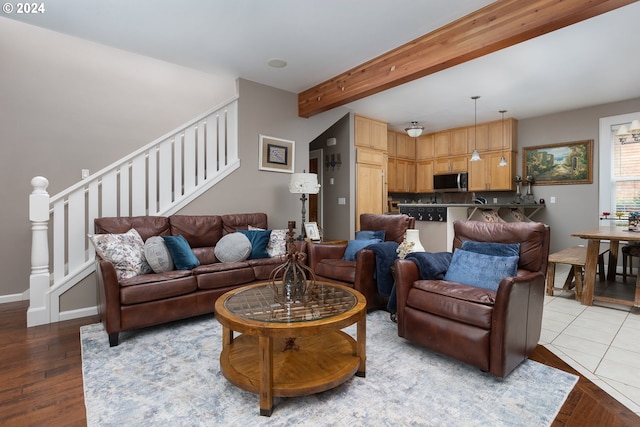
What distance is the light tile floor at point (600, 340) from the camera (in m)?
1.94

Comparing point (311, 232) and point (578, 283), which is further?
point (311, 232)

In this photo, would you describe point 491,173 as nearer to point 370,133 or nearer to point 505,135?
point 505,135

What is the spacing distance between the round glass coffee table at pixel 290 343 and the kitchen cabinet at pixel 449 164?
5.49 meters

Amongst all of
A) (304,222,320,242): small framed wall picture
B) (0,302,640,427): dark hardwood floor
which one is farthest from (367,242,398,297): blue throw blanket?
(304,222,320,242): small framed wall picture

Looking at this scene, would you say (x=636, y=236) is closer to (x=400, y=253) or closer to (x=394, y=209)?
(x=400, y=253)

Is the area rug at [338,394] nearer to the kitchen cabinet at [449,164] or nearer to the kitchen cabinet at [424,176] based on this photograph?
the kitchen cabinet at [449,164]

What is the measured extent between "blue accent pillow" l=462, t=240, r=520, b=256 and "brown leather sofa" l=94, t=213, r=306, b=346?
1.52 meters

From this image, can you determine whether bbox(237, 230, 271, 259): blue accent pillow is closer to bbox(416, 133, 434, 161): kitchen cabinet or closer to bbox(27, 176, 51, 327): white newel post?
bbox(27, 176, 51, 327): white newel post

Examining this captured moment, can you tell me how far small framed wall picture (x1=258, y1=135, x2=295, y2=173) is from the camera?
4504 millimetres

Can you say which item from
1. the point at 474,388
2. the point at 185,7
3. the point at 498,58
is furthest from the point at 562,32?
the point at 185,7

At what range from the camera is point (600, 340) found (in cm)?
252

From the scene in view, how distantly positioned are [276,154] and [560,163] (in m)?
5.07

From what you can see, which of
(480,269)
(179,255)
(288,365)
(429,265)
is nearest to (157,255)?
(179,255)

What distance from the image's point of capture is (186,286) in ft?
9.14
